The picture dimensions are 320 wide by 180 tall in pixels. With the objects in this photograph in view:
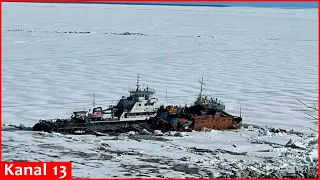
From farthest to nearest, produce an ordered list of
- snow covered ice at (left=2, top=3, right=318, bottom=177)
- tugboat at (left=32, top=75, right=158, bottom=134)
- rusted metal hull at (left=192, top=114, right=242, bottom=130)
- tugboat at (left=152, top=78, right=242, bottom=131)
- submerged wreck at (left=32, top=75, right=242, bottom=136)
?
rusted metal hull at (left=192, top=114, right=242, bottom=130) → tugboat at (left=152, top=78, right=242, bottom=131) → submerged wreck at (left=32, top=75, right=242, bottom=136) → tugboat at (left=32, top=75, right=158, bottom=134) → snow covered ice at (left=2, top=3, right=318, bottom=177)

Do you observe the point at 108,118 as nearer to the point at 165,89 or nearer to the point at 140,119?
the point at 140,119

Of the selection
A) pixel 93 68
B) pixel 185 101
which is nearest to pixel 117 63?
pixel 93 68

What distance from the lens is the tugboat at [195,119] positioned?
13445 mm

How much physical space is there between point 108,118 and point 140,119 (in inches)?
32.4

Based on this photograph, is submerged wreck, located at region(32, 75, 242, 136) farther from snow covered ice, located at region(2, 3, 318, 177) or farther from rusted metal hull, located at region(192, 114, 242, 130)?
snow covered ice, located at region(2, 3, 318, 177)

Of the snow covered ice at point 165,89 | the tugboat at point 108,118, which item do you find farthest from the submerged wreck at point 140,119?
the snow covered ice at point 165,89

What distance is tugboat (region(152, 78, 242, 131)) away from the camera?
13.4 m

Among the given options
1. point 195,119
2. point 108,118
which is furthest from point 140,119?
point 195,119

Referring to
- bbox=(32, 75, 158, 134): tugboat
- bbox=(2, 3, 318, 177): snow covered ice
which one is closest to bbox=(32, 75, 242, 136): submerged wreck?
bbox=(32, 75, 158, 134): tugboat

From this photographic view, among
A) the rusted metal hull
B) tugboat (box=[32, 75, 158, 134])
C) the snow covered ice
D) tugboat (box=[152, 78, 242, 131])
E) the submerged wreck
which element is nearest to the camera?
the snow covered ice

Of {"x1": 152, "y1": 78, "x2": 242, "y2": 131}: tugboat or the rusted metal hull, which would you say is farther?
the rusted metal hull

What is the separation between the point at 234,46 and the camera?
32312 mm

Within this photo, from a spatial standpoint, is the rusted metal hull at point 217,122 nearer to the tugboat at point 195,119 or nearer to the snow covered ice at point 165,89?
the tugboat at point 195,119

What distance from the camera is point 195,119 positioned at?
13.7 meters
